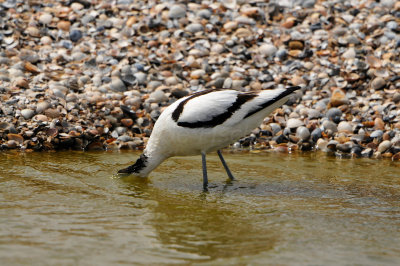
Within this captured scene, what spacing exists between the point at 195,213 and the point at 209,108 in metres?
1.59

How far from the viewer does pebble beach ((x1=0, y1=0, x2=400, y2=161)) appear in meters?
9.52

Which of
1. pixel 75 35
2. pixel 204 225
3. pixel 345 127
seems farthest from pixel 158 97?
pixel 204 225

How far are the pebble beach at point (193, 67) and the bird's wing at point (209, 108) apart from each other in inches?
103

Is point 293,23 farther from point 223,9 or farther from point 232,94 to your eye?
point 232,94

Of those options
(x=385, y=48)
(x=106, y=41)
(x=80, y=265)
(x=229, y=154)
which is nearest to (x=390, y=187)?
(x=229, y=154)

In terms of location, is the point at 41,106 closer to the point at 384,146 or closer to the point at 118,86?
the point at 118,86

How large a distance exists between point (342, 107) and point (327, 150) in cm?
112

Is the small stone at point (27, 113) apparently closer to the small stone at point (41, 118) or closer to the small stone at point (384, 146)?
the small stone at point (41, 118)

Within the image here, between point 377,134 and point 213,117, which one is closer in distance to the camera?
point 213,117

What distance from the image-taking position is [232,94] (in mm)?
7090

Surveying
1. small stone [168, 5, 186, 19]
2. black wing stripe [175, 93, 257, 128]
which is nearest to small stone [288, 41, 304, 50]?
small stone [168, 5, 186, 19]

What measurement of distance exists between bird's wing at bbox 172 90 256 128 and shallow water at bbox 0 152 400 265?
0.81 m

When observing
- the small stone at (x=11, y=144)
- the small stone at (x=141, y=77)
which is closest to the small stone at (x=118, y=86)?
the small stone at (x=141, y=77)

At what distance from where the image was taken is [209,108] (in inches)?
272
